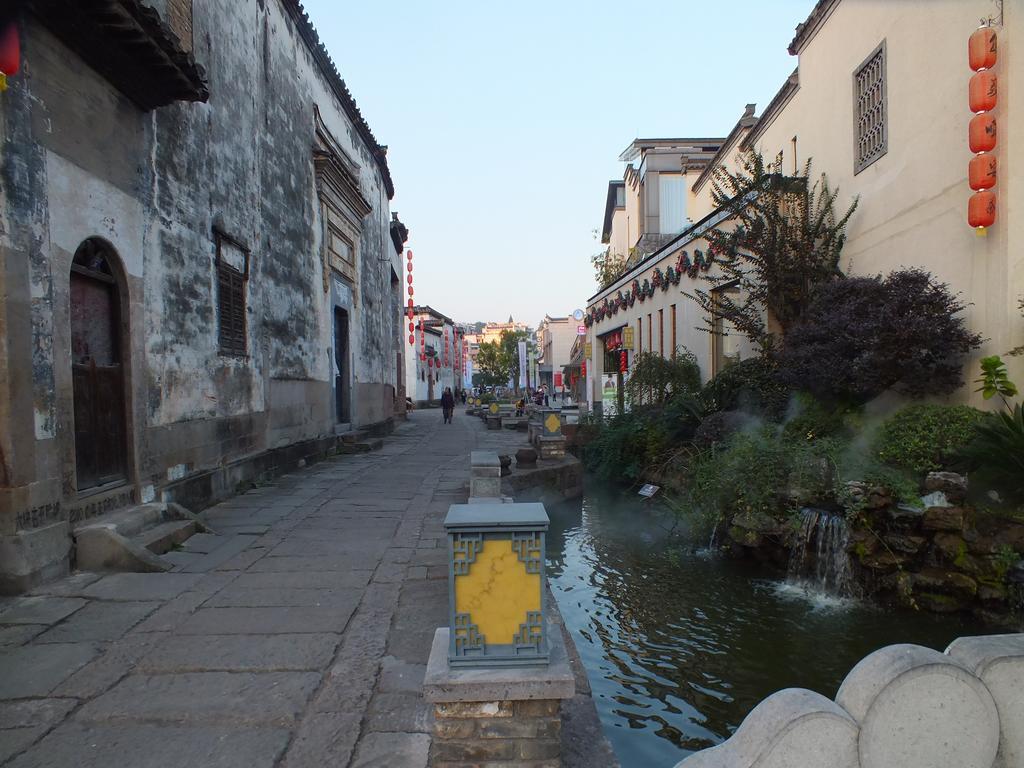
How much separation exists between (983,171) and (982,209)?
1.24 feet

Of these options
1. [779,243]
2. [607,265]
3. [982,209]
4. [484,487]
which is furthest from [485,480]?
[607,265]

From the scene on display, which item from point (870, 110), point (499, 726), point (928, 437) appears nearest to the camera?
point (499, 726)

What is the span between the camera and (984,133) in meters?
6.58

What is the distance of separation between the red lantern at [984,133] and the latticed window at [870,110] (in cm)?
211

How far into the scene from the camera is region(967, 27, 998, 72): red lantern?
21.5 feet

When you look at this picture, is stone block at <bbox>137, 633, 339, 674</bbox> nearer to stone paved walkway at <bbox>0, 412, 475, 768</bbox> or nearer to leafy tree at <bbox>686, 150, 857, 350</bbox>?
stone paved walkway at <bbox>0, 412, 475, 768</bbox>

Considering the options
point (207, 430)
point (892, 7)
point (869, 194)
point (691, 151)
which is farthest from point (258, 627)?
point (691, 151)

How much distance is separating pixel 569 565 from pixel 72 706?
595cm

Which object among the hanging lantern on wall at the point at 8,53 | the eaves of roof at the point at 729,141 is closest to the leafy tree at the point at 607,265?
the eaves of roof at the point at 729,141

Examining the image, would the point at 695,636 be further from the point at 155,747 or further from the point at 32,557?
the point at 32,557

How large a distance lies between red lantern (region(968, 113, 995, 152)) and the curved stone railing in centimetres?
654

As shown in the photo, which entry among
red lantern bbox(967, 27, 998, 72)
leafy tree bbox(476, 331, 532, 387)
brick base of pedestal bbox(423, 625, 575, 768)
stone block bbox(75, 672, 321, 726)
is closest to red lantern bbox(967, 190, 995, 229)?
red lantern bbox(967, 27, 998, 72)

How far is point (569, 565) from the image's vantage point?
332 inches

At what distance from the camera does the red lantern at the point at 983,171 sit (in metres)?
6.59
